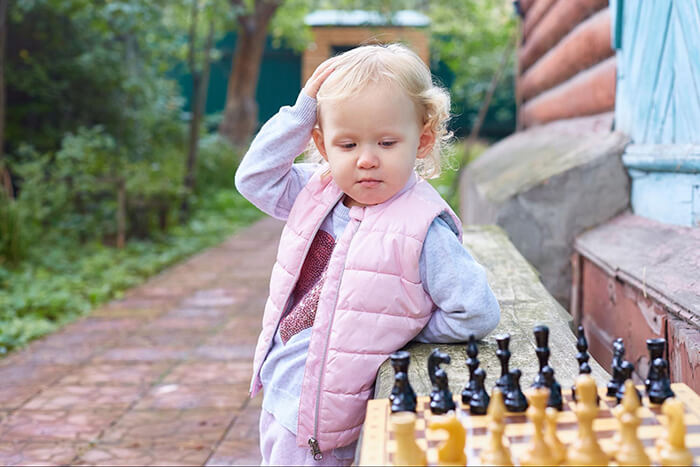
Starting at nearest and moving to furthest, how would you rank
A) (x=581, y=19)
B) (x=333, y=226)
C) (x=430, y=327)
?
(x=430, y=327) → (x=333, y=226) → (x=581, y=19)


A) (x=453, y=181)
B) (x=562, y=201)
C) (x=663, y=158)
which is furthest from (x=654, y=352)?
(x=453, y=181)

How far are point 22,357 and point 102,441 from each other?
5.20ft

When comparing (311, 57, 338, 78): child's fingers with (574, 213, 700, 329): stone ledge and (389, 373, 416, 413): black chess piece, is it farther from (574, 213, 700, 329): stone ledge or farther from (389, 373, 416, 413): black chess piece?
(574, 213, 700, 329): stone ledge

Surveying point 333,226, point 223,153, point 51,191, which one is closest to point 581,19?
point 333,226

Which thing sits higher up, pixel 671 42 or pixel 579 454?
pixel 671 42

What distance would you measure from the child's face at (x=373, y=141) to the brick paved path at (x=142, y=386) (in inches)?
66.9

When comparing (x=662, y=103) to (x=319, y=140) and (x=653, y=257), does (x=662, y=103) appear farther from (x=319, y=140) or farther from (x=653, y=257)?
(x=319, y=140)

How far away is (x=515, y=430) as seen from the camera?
4.50 feet

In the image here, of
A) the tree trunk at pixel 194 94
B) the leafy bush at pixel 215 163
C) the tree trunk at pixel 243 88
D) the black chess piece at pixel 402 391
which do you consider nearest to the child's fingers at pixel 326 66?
the black chess piece at pixel 402 391

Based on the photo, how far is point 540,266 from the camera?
393cm

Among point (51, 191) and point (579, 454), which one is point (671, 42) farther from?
point (51, 191)

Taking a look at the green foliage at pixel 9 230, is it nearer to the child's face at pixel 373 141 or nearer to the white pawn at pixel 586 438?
the child's face at pixel 373 141

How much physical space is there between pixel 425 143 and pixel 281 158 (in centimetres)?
43

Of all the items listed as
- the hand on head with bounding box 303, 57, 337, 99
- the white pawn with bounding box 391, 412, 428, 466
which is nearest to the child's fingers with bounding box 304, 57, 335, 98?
the hand on head with bounding box 303, 57, 337, 99
